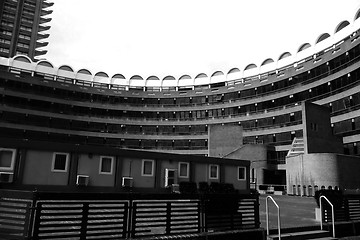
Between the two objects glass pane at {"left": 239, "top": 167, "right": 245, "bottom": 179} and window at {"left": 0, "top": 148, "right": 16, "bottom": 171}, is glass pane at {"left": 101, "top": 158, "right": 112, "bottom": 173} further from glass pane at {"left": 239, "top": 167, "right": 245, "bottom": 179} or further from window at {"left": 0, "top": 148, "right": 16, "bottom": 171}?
glass pane at {"left": 239, "top": 167, "right": 245, "bottom": 179}

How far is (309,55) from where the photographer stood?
5822 centimetres

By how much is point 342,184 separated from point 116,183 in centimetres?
2873

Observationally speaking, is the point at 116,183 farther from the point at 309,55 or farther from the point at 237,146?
the point at 309,55

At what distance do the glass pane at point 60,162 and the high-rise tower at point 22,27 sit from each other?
374 ft

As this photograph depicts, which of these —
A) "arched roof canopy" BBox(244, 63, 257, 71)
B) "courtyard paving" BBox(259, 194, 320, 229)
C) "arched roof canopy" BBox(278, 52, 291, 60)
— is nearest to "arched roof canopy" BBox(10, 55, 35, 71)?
"arched roof canopy" BBox(244, 63, 257, 71)

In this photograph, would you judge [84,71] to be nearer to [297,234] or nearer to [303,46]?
[303,46]

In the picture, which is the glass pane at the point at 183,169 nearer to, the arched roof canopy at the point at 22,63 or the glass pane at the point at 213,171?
the glass pane at the point at 213,171

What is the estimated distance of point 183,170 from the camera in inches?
945

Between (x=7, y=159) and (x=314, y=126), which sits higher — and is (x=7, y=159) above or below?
below

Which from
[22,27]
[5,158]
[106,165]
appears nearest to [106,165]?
[106,165]

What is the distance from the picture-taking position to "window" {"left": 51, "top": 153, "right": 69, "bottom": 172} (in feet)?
62.5

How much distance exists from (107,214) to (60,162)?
12.1 meters

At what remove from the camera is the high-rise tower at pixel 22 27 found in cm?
11888

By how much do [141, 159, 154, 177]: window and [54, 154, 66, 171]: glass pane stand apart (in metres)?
5.52
